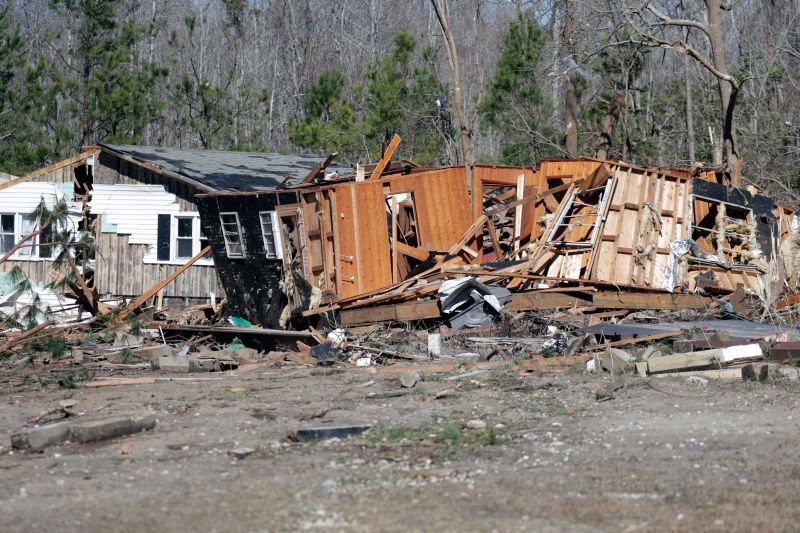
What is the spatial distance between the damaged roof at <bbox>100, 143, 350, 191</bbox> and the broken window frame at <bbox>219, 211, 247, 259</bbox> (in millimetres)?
1300

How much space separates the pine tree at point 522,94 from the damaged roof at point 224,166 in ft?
17.8

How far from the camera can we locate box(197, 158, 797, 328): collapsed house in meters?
16.5

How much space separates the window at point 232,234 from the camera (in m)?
19.3

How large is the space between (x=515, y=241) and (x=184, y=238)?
25.5ft

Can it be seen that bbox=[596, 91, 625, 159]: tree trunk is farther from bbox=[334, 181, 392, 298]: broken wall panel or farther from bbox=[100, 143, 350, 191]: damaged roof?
bbox=[334, 181, 392, 298]: broken wall panel

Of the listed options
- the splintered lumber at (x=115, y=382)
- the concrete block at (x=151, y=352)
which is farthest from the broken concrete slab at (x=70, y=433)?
the concrete block at (x=151, y=352)

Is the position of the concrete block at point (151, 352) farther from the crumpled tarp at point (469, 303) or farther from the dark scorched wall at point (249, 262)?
the crumpled tarp at point (469, 303)

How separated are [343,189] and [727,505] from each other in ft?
38.0

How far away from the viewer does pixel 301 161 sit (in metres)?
25.3

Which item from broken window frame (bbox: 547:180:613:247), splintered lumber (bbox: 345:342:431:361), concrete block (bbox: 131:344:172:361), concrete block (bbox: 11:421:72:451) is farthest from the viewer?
broken window frame (bbox: 547:180:613:247)

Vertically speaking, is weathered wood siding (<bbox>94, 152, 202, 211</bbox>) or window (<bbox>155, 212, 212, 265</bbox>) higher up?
weathered wood siding (<bbox>94, 152, 202, 211</bbox>)

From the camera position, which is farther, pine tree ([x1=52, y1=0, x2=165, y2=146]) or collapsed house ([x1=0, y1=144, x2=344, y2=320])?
pine tree ([x1=52, y1=0, x2=165, y2=146])

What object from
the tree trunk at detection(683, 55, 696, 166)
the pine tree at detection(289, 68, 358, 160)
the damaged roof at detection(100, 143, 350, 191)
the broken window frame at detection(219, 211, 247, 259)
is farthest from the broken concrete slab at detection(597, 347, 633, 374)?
the pine tree at detection(289, 68, 358, 160)

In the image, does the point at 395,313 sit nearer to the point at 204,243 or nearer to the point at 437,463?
the point at 204,243
